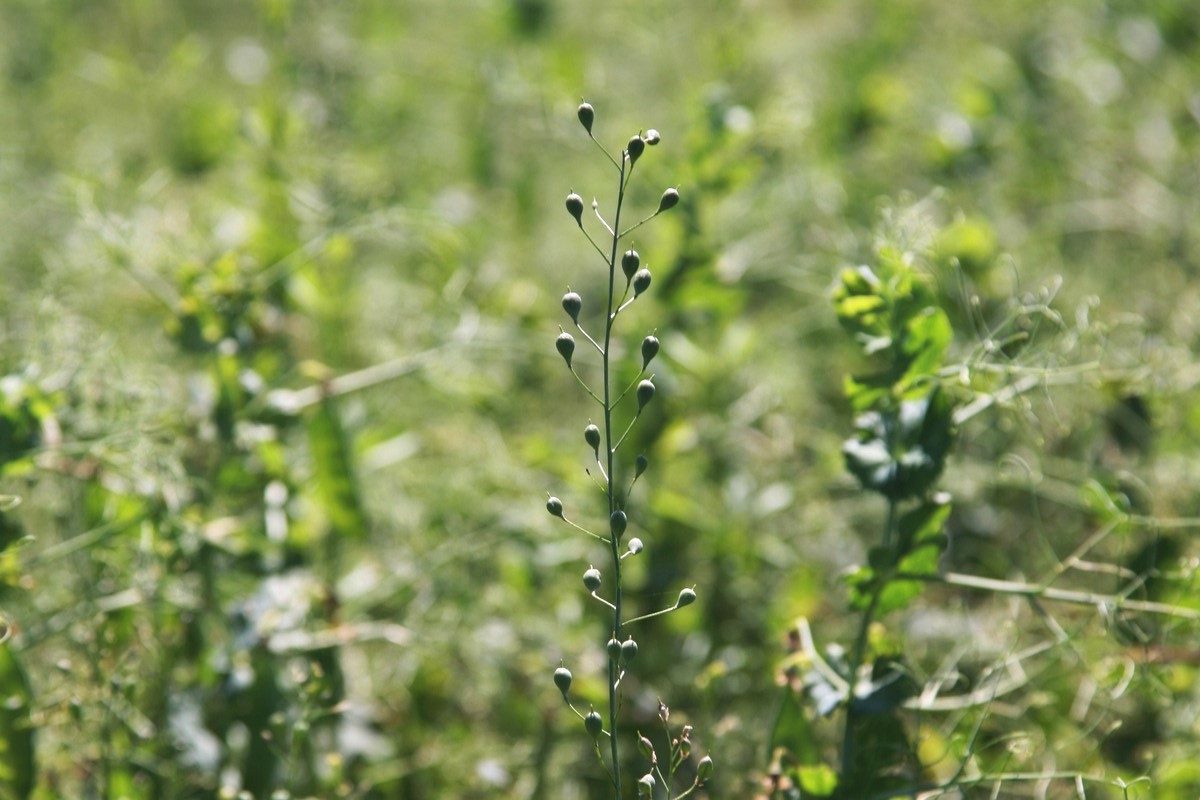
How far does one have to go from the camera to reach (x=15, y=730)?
3.63 feet

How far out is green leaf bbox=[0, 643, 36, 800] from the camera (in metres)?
1.10

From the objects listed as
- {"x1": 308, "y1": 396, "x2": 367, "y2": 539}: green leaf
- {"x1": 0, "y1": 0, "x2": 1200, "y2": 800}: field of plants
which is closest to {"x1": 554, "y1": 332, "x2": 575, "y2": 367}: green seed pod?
{"x1": 0, "y1": 0, "x2": 1200, "y2": 800}: field of plants

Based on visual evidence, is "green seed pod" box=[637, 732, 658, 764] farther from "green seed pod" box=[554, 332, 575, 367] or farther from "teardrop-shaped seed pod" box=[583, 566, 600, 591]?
"green seed pod" box=[554, 332, 575, 367]

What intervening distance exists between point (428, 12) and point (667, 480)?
6.99ft

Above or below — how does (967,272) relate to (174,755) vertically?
above

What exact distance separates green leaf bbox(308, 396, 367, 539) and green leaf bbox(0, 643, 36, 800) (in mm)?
391

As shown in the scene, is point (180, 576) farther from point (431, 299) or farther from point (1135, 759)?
point (1135, 759)

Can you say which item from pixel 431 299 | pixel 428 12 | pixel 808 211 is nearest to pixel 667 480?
pixel 431 299

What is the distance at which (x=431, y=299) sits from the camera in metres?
1.71

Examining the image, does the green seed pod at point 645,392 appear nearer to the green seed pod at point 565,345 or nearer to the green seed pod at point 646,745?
the green seed pod at point 565,345

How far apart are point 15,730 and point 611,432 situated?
0.72 m

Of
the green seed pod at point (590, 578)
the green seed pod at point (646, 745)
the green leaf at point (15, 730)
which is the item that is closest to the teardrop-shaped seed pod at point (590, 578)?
the green seed pod at point (590, 578)

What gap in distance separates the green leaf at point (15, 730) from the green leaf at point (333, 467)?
1.28 ft

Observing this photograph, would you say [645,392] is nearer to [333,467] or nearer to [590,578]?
[590,578]
